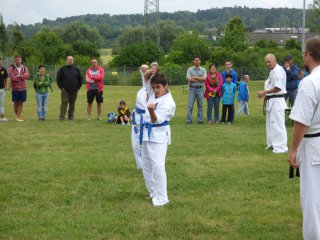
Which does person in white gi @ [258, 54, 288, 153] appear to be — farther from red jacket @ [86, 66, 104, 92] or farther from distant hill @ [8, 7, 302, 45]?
distant hill @ [8, 7, 302, 45]

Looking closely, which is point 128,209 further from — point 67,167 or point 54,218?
point 67,167

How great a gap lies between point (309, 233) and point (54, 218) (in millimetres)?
3412

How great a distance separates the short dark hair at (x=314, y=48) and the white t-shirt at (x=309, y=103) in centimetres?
11

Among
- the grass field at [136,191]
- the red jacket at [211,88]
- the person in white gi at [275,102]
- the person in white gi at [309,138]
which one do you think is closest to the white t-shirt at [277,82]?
the person in white gi at [275,102]

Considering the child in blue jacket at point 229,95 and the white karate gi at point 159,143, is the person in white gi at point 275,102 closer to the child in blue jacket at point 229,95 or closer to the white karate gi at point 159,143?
the white karate gi at point 159,143

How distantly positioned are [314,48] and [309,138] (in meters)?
0.90

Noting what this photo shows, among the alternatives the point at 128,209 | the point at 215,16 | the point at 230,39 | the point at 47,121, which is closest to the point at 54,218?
the point at 128,209

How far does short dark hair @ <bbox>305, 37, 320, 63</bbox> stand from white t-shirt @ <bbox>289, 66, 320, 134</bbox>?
113 millimetres

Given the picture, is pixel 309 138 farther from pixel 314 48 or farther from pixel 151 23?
pixel 151 23

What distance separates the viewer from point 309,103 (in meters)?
5.60

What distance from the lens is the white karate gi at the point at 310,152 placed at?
5.61 m

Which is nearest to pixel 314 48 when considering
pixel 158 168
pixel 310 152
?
pixel 310 152

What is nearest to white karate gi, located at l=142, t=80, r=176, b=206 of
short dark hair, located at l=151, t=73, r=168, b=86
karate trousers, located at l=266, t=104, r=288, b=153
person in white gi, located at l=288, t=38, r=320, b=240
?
short dark hair, located at l=151, t=73, r=168, b=86

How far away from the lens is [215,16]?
571 feet
